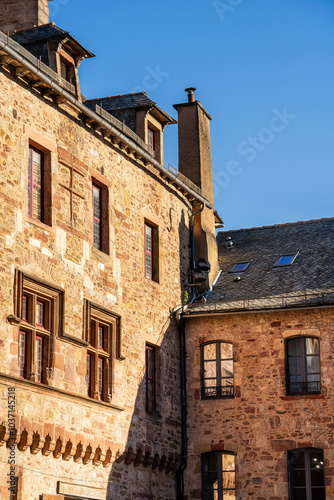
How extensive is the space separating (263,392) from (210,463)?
7.31 ft

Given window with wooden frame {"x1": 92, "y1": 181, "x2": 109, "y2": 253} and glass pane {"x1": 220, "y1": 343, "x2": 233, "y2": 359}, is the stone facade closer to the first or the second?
glass pane {"x1": 220, "y1": 343, "x2": 233, "y2": 359}

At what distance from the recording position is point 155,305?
2505 centimetres

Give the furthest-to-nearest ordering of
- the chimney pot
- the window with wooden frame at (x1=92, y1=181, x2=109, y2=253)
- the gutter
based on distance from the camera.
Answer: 1. the chimney pot
2. the window with wooden frame at (x1=92, y1=181, x2=109, y2=253)
3. the gutter

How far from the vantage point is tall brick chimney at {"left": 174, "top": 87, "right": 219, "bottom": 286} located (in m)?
28.3

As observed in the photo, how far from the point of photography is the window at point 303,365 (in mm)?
24750

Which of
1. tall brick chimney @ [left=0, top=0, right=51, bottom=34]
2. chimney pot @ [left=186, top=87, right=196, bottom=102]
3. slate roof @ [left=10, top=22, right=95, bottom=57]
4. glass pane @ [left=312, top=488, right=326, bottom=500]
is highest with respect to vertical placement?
tall brick chimney @ [left=0, top=0, right=51, bottom=34]

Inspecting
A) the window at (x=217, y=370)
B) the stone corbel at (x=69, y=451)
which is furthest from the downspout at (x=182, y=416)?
the stone corbel at (x=69, y=451)

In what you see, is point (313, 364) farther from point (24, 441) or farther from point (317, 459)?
point (24, 441)

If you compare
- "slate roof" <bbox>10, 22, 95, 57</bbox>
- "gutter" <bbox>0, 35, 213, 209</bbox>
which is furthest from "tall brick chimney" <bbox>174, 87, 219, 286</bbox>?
"slate roof" <bbox>10, 22, 95, 57</bbox>

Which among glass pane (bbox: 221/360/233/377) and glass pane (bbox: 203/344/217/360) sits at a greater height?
glass pane (bbox: 203/344/217/360)

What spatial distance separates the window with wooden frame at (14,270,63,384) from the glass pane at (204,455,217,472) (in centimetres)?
681

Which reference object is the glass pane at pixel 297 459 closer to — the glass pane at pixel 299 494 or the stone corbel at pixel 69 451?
the glass pane at pixel 299 494

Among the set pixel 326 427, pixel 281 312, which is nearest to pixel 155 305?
pixel 281 312

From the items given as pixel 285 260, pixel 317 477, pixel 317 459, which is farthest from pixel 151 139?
pixel 317 477
